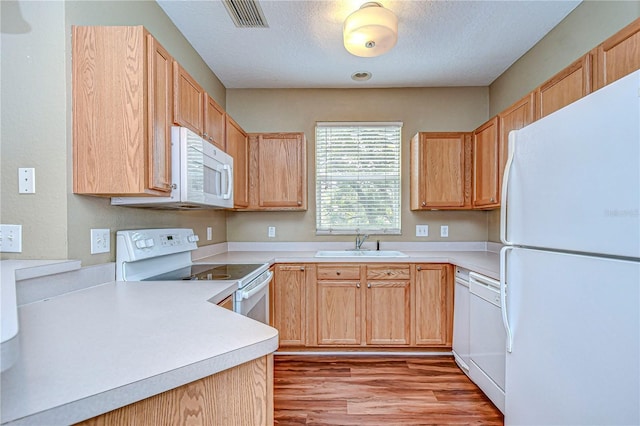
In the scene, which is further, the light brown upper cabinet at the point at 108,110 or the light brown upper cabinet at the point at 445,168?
the light brown upper cabinet at the point at 445,168

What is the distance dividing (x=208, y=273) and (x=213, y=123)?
106 centimetres

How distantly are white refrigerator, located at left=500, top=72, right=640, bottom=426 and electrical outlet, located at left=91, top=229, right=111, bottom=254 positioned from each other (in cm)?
200

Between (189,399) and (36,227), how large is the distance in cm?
114

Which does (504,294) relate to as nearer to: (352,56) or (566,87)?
(566,87)

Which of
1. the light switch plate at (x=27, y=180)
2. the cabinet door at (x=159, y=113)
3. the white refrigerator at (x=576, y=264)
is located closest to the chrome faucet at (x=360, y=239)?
the white refrigerator at (x=576, y=264)

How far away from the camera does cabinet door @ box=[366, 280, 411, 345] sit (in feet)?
8.36

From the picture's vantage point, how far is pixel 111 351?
721 millimetres

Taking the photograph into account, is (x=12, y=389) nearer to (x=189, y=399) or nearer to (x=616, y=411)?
(x=189, y=399)

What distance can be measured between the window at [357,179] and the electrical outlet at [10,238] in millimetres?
2232

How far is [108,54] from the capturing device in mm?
1334

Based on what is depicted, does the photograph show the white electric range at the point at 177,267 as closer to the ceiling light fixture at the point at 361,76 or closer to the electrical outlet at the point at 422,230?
the electrical outlet at the point at 422,230

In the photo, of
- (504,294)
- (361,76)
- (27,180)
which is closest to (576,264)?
(504,294)

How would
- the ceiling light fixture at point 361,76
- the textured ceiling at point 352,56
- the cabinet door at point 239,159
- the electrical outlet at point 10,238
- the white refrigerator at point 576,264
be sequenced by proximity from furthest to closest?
the ceiling light fixture at point 361,76
the cabinet door at point 239,159
the textured ceiling at point 352,56
the electrical outlet at point 10,238
the white refrigerator at point 576,264

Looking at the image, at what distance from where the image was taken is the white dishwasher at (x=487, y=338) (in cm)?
178
